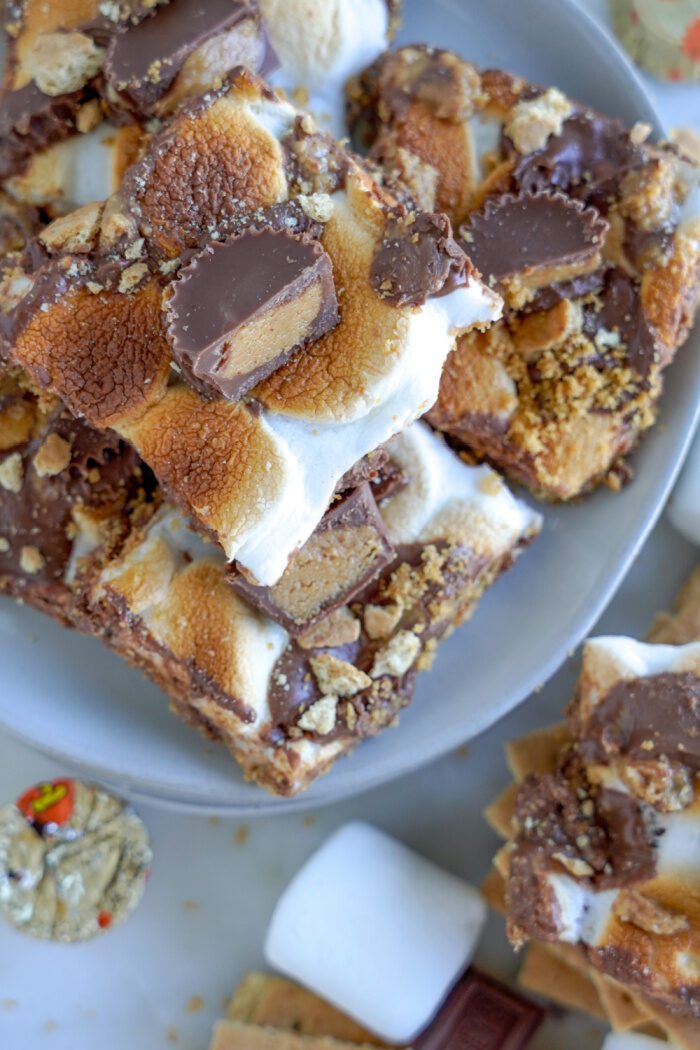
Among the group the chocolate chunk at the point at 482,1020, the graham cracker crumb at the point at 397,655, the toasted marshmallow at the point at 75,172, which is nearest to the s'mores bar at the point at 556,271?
the graham cracker crumb at the point at 397,655

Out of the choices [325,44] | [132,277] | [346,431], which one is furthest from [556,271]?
[132,277]

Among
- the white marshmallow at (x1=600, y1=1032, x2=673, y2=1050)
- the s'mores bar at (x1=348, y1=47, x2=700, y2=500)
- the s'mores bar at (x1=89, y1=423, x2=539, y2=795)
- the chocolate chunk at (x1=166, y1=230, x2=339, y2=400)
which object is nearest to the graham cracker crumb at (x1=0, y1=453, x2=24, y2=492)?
the s'mores bar at (x1=89, y1=423, x2=539, y2=795)

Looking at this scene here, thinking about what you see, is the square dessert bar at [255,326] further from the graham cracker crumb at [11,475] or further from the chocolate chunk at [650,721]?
the chocolate chunk at [650,721]

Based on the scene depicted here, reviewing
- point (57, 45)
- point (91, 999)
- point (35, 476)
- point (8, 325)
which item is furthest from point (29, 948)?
point (57, 45)

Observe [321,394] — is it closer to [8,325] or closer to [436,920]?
[8,325]

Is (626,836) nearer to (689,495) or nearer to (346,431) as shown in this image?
(689,495)

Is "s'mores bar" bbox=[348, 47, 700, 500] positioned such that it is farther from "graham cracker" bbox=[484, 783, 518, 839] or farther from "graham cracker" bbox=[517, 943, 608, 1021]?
"graham cracker" bbox=[517, 943, 608, 1021]

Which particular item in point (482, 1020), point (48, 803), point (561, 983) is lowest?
point (48, 803)
